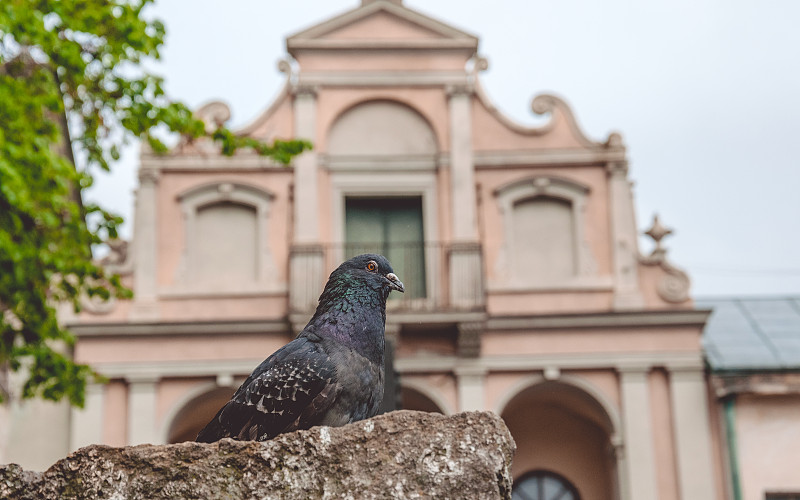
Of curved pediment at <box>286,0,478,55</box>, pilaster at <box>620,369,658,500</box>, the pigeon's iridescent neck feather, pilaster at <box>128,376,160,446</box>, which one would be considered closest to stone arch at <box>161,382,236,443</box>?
pilaster at <box>128,376,160,446</box>

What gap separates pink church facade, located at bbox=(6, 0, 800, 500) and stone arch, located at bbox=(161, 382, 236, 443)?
51 mm

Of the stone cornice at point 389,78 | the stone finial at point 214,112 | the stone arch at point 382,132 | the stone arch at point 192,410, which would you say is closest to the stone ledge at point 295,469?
the stone arch at point 192,410

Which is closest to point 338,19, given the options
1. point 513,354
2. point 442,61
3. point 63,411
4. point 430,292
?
point 442,61

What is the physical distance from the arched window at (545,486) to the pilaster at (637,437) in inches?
77.0

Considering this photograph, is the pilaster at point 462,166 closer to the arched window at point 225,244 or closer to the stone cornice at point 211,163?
the stone cornice at point 211,163

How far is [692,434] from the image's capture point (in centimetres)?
1906

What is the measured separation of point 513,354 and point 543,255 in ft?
6.25

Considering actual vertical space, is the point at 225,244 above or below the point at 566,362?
above

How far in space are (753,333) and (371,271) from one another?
1814 cm

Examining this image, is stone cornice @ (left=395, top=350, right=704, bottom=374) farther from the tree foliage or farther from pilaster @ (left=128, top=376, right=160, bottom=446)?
the tree foliage

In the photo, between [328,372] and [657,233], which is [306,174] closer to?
[657,233]

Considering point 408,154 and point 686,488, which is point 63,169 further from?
point 686,488

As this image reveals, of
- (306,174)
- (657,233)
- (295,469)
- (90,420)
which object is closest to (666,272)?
(657,233)

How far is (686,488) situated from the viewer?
61.6 feet
